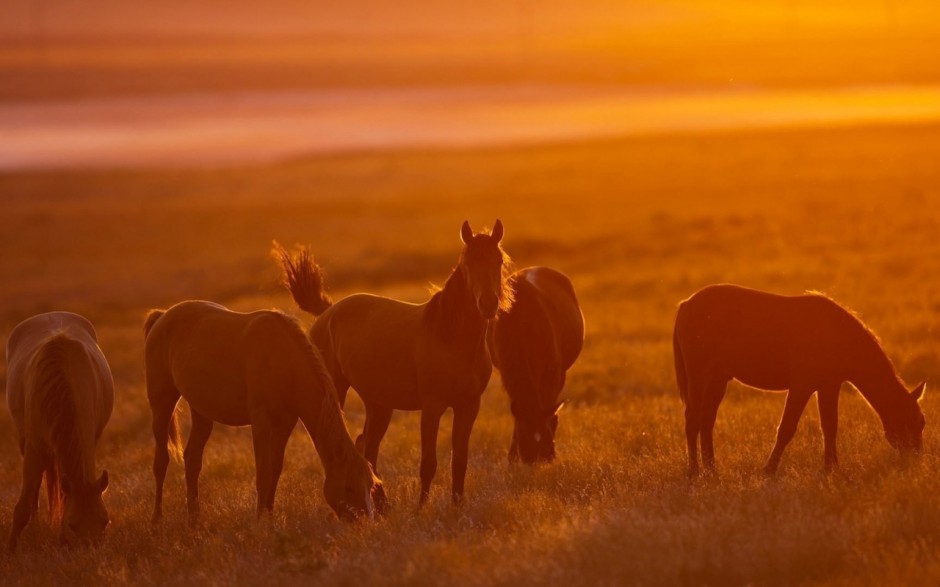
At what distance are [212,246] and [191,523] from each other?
110 feet

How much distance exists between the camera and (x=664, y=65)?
12425 centimetres

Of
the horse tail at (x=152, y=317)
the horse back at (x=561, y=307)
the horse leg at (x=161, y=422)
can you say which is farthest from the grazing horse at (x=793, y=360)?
the horse tail at (x=152, y=317)

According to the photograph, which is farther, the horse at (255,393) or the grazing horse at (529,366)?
the grazing horse at (529,366)

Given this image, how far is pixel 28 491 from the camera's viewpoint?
9.43 m

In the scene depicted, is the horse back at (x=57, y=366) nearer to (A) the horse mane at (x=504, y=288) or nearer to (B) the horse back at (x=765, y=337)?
(A) the horse mane at (x=504, y=288)

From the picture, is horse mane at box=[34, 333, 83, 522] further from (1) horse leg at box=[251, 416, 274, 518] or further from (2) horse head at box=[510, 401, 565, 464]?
(2) horse head at box=[510, 401, 565, 464]

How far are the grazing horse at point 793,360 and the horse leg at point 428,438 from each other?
2051mm

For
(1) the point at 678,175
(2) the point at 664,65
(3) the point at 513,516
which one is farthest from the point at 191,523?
(2) the point at 664,65

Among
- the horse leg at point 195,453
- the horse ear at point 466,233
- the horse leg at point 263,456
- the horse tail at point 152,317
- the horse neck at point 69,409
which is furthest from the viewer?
the horse tail at point 152,317

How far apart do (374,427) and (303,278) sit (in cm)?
160

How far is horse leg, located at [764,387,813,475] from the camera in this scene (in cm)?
949

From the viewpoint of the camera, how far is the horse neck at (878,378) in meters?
9.54

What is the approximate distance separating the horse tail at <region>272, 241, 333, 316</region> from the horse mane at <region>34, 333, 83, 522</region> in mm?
2112

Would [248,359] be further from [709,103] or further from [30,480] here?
[709,103]
